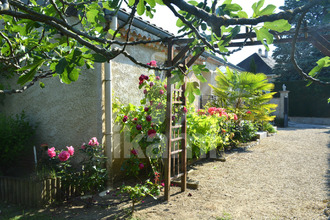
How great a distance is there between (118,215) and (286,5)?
94.9 feet

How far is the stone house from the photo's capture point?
209 inches

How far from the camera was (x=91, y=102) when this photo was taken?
5.33 m

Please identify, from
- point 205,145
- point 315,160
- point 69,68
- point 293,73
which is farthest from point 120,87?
point 293,73

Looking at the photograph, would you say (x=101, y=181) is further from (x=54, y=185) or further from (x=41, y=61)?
(x=41, y=61)

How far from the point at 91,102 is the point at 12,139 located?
5.54ft

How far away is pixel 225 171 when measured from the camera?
6.57 meters

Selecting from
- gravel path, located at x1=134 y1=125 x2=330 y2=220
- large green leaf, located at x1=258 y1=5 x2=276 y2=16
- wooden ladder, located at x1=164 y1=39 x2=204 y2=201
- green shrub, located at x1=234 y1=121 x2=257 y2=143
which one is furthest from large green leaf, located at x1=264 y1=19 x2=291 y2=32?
green shrub, located at x1=234 y1=121 x2=257 y2=143

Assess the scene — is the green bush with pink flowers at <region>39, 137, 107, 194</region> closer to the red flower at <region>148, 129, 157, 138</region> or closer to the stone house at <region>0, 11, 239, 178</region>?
the stone house at <region>0, 11, 239, 178</region>

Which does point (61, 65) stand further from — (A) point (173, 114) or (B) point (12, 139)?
(B) point (12, 139)

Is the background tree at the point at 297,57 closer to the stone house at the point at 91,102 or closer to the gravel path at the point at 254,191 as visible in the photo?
the gravel path at the point at 254,191

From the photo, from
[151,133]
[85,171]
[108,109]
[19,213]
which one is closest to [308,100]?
[151,133]

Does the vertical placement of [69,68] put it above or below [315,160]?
above

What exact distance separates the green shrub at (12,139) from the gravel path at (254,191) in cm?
284

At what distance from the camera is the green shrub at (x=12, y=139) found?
531 centimetres
